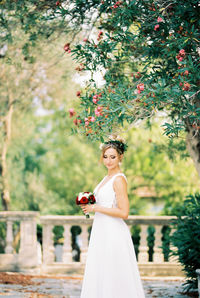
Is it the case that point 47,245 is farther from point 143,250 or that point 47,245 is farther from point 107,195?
point 107,195

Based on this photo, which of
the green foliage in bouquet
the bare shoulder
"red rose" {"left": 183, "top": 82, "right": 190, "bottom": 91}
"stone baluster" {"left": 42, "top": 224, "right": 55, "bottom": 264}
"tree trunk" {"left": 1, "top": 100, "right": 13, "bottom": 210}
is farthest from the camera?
"tree trunk" {"left": 1, "top": 100, "right": 13, "bottom": 210}

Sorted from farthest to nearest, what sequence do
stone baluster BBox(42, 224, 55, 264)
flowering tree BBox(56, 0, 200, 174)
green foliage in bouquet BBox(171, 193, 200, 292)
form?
stone baluster BBox(42, 224, 55, 264), green foliage in bouquet BBox(171, 193, 200, 292), flowering tree BBox(56, 0, 200, 174)

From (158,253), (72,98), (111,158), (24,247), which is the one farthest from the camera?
(72,98)

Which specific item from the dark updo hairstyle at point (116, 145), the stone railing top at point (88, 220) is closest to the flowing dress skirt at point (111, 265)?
the dark updo hairstyle at point (116, 145)

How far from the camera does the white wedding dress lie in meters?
4.64

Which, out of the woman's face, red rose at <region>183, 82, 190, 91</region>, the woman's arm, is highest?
red rose at <region>183, 82, 190, 91</region>

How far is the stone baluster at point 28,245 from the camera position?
28.4 ft

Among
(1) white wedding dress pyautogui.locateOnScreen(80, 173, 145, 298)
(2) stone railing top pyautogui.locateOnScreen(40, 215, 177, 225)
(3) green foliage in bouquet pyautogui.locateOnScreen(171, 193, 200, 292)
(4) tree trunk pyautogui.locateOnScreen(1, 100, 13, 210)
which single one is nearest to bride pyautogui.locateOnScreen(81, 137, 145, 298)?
(1) white wedding dress pyautogui.locateOnScreen(80, 173, 145, 298)

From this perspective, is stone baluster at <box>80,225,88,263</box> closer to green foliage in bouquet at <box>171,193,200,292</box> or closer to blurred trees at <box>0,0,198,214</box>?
blurred trees at <box>0,0,198,214</box>

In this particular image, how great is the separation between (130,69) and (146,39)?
5.86 ft

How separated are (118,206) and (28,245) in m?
4.52

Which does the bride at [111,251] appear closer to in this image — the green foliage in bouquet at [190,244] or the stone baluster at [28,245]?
the green foliage in bouquet at [190,244]

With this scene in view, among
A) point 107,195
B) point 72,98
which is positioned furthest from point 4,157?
point 107,195

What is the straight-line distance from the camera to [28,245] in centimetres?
872
